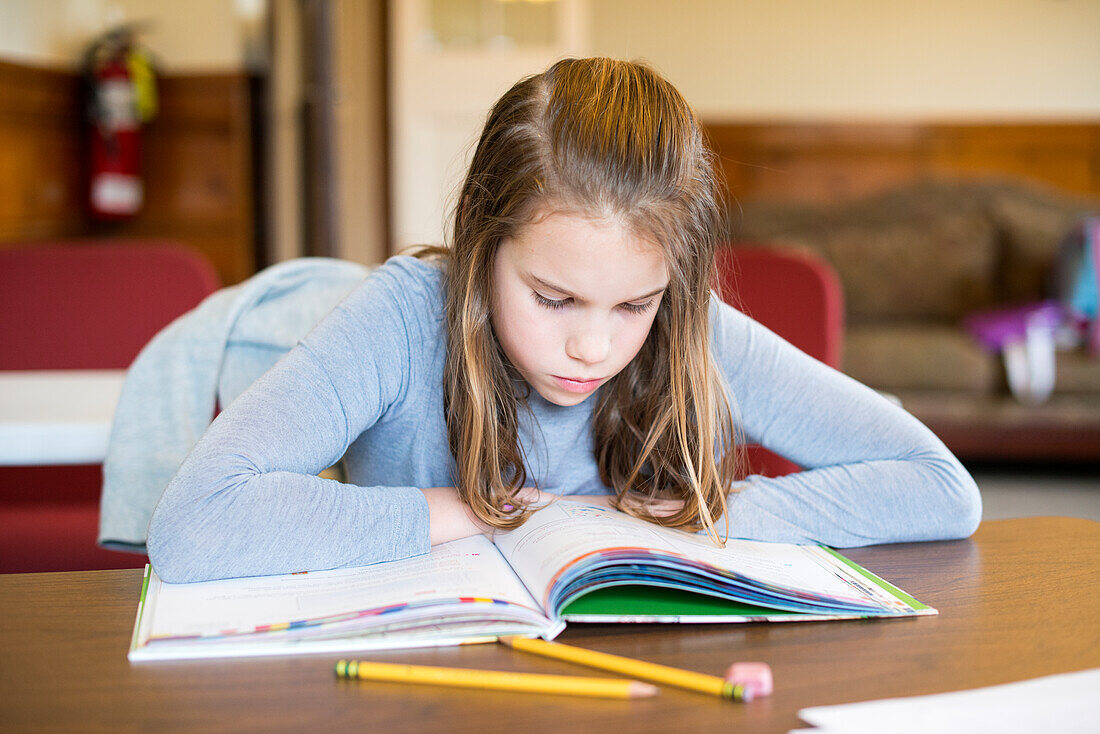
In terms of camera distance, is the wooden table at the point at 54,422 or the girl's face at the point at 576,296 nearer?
the girl's face at the point at 576,296

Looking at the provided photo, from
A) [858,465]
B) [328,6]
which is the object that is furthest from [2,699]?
[328,6]

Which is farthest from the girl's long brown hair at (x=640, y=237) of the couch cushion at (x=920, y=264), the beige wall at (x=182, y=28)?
the beige wall at (x=182, y=28)

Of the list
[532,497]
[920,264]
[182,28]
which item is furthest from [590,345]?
[182,28]

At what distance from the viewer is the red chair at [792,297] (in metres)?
1.47

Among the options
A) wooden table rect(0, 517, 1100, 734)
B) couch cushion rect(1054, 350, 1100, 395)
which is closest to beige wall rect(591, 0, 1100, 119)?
couch cushion rect(1054, 350, 1100, 395)

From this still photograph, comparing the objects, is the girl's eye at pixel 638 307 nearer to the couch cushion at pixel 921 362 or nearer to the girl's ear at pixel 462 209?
the girl's ear at pixel 462 209

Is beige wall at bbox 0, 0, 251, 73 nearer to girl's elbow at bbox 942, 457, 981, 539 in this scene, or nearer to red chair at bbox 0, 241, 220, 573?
red chair at bbox 0, 241, 220, 573

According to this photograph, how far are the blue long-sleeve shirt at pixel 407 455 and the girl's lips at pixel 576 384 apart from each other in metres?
0.14

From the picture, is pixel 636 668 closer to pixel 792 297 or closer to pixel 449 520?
pixel 449 520

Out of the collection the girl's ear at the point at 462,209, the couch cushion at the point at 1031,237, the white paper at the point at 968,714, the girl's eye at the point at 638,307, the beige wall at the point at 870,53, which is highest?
the beige wall at the point at 870,53

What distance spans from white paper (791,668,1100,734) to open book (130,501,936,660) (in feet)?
0.42

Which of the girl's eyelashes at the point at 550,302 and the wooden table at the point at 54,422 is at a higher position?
the girl's eyelashes at the point at 550,302

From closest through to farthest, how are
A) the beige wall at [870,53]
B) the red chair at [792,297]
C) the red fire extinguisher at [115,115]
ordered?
the red chair at [792,297]
the red fire extinguisher at [115,115]
the beige wall at [870,53]

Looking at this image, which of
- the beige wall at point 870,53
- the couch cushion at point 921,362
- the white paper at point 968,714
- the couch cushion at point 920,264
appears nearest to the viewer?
the white paper at point 968,714
